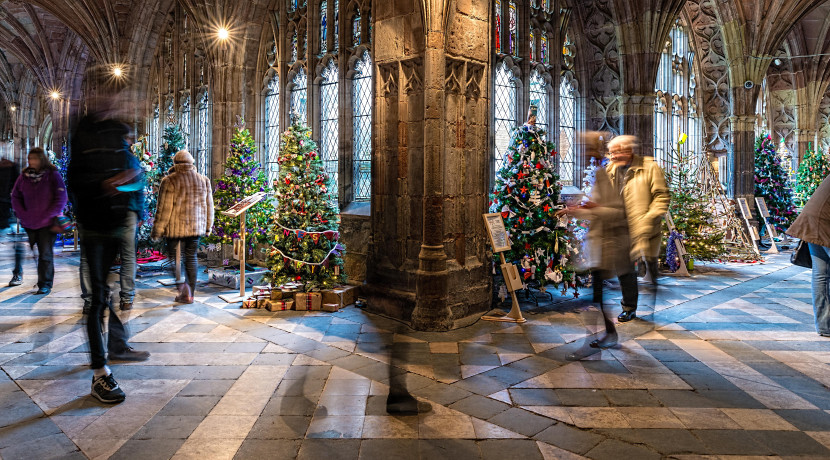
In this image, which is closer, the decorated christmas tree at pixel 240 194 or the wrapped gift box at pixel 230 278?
the wrapped gift box at pixel 230 278

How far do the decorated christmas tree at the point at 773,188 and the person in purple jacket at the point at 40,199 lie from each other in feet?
53.1

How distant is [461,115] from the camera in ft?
21.0

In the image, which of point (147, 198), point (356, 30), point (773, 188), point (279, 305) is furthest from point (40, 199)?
point (773, 188)

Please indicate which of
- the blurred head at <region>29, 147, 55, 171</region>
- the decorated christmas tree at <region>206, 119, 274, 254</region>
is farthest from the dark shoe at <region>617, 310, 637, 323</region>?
the blurred head at <region>29, 147, 55, 171</region>

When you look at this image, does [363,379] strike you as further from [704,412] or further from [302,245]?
[302,245]

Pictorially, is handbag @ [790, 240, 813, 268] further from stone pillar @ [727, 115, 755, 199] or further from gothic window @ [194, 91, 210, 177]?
gothic window @ [194, 91, 210, 177]

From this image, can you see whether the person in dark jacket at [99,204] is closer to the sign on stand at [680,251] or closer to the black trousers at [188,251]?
the black trousers at [188,251]

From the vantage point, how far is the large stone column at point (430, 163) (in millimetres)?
6043

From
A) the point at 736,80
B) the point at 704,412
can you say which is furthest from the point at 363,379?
the point at 736,80

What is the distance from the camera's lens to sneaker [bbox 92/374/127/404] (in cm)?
369

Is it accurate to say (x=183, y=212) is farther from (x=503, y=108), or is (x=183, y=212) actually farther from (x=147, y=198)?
(x=503, y=108)

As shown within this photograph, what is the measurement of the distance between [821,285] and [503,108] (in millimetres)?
6318

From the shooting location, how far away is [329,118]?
1045 cm

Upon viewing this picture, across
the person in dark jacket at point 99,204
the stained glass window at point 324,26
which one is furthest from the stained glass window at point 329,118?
the person in dark jacket at point 99,204
